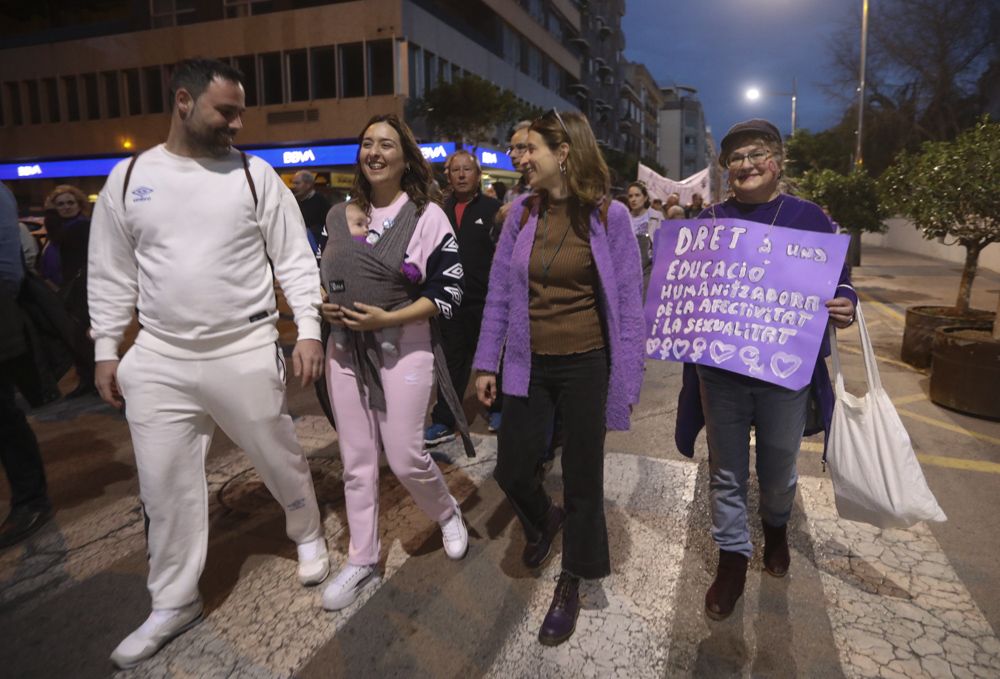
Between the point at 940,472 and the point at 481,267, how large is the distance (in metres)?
3.44

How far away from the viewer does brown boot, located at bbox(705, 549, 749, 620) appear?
2.86 metres

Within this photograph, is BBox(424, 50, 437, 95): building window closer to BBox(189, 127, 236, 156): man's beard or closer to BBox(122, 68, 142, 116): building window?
BBox(122, 68, 142, 116): building window

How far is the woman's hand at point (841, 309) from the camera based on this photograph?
272 cm

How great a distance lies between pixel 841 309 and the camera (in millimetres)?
2721

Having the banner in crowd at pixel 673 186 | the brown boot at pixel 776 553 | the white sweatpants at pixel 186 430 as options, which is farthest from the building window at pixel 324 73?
the brown boot at pixel 776 553

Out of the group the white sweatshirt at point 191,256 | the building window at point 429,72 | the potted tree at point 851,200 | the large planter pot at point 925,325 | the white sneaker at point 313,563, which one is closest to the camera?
the white sweatshirt at point 191,256

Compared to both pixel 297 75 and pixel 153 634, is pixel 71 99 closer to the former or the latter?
pixel 297 75

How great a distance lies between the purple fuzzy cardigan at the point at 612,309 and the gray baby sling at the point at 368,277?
0.49 m

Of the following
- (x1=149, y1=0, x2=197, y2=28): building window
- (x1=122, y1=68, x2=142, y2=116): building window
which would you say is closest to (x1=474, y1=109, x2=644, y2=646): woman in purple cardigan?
(x1=149, y1=0, x2=197, y2=28): building window

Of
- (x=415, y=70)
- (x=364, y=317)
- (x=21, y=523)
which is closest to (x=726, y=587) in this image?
(x=364, y=317)

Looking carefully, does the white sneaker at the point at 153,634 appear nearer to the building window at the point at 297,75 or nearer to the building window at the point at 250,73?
the building window at the point at 297,75

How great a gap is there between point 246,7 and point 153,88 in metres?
6.95

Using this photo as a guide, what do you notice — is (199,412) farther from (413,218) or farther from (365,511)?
(413,218)

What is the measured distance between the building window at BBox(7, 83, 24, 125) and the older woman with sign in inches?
1841
